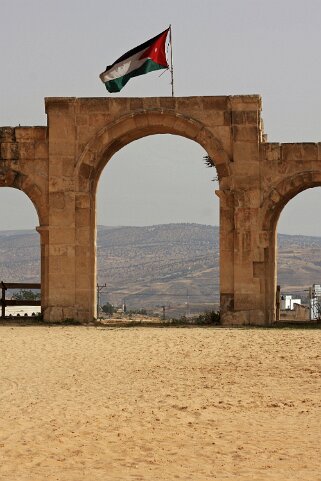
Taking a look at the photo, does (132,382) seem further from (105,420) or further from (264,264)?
(264,264)

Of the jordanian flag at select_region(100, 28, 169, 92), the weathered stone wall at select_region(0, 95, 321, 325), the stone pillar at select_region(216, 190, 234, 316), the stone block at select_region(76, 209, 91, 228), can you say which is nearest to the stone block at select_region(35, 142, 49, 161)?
the weathered stone wall at select_region(0, 95, 321, 325)

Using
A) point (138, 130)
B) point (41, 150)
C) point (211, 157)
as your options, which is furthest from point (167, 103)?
point (41, 150)

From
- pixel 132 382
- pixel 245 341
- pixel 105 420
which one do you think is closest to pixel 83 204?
pixel 245 341

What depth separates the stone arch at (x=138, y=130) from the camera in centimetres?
2364

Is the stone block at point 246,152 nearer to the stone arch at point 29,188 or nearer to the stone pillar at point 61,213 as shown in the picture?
the stone pillar at point 61,213

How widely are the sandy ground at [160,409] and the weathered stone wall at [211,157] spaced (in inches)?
146

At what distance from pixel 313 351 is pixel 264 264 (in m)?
5.98

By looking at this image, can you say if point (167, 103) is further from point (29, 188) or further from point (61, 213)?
point (29, 188)

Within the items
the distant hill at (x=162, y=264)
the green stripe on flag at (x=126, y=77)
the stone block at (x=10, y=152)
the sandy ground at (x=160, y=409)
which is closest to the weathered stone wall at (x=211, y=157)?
the stone block at (x=10, y=152)

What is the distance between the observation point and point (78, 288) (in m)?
23.7

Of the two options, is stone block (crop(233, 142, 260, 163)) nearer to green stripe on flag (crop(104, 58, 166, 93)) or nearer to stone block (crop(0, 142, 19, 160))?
green stripe on flag (crop(104, 58, 166, 93))

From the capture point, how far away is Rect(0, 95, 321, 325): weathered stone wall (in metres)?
23.4

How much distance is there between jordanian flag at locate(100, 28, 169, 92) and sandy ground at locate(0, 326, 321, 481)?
7467 millimetres

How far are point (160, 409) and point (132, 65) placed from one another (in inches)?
549
